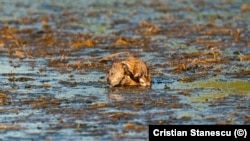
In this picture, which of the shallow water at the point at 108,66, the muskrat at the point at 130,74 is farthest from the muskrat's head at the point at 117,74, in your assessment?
the shallow water at the point at 108,66

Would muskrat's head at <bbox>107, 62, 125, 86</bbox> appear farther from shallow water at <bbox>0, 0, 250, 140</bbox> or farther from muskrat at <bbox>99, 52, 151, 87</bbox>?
shallow water at <bbox>0, 0, 250, 140</bbox>

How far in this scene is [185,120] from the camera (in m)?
13.1

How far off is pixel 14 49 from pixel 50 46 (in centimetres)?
110

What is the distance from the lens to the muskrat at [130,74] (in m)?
16.2

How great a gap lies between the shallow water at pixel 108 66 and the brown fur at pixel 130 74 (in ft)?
0.77

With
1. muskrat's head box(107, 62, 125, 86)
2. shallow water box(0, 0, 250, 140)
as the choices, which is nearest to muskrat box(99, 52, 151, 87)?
muskrat's head box(107, 62, 125, 86)

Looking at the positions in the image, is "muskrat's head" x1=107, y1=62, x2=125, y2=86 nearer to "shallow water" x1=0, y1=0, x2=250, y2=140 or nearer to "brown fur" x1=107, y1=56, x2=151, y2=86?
"brown fur" x1=107, y1=56, x2=151, y2=86

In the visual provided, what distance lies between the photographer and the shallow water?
43.4ft

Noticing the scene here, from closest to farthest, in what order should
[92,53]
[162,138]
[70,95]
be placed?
[162,138] → [70,95] → [92,53]

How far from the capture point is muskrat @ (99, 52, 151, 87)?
16.2 meters

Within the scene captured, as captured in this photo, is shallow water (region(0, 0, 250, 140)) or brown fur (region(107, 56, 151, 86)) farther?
brown fur (region(107, 56, 151, 86))

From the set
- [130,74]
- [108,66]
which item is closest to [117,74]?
[130,74]

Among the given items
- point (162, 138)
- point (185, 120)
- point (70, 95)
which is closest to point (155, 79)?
point (70, 95)

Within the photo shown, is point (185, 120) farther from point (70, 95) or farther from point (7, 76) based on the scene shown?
point (7, 76)
